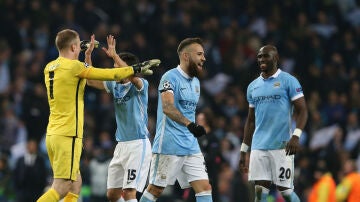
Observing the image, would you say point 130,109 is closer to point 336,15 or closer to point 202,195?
point 202,195

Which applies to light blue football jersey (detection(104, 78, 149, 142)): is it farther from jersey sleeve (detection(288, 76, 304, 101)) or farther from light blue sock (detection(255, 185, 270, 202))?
jersey sleeve (detection(288, 76, 304, 101))

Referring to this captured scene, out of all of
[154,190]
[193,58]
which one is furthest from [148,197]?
[193,58]

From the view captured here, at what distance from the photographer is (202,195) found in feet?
40.3

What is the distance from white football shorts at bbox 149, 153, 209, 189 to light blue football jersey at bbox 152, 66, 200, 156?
7cm

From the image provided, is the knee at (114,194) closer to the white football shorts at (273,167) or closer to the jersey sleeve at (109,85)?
the jersey sleeve at (109,85)

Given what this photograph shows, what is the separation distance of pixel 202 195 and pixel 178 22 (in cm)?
1133

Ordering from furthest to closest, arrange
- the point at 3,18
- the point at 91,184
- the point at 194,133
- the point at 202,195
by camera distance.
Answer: the point at 3,18 < the point at 91,184 < the point at 202,195 < the point at 194,133

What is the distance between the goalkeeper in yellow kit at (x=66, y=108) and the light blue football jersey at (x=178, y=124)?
66 centimetres

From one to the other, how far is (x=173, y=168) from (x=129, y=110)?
0.94 metres

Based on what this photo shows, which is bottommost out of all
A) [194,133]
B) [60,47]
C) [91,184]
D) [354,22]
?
[91,184]

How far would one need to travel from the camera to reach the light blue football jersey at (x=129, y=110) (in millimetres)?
12641

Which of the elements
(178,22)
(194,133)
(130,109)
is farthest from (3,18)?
(194,133)

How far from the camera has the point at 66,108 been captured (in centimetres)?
1186

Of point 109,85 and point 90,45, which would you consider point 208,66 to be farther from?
point 90,45
